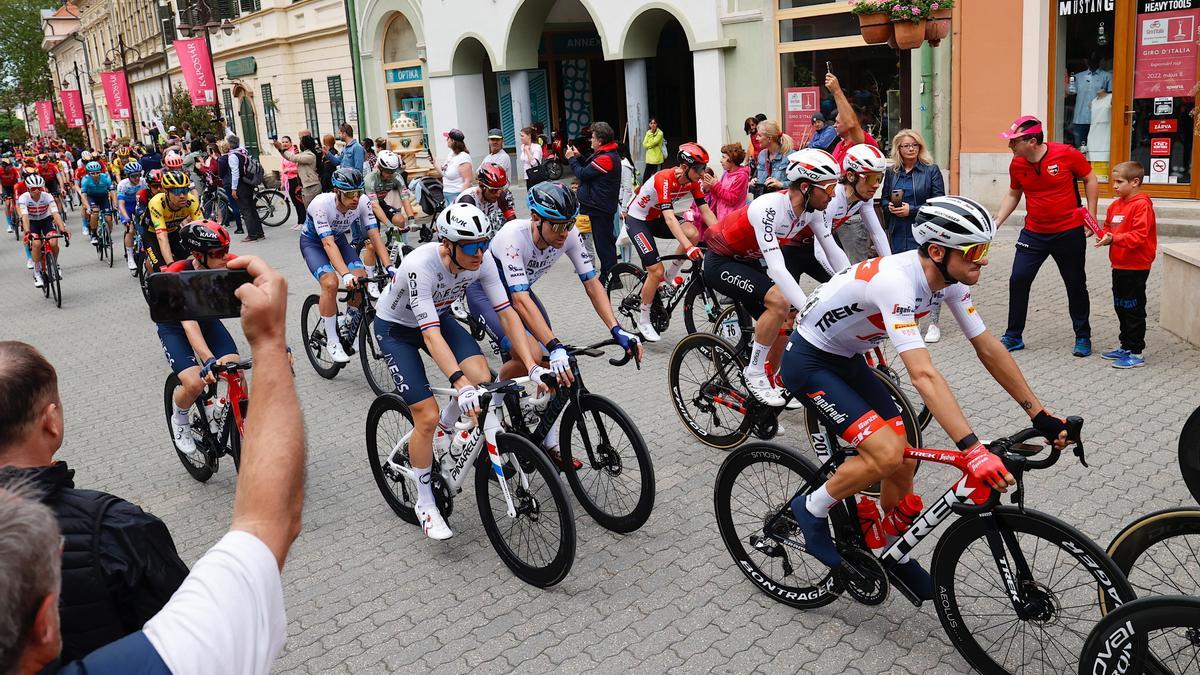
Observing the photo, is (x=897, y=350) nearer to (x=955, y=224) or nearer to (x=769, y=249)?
(x=955, y=224)

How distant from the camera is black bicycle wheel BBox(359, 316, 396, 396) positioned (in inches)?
346

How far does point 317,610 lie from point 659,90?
23.0m

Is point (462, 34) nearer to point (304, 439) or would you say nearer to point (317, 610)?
point (317, 610)

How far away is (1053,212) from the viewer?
7.98 m

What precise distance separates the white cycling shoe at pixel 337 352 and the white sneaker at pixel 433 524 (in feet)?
13.0

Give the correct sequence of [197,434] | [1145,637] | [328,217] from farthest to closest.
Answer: [328,217] < [197,434] < [1145,637]

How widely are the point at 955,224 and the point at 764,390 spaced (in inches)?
Result: 101

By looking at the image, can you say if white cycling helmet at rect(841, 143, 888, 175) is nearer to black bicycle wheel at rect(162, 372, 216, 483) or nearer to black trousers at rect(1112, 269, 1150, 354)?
black trousers at rect(1112, 269, 1150, 354)

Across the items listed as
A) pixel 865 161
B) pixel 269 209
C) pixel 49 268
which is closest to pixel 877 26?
pixel 865 161

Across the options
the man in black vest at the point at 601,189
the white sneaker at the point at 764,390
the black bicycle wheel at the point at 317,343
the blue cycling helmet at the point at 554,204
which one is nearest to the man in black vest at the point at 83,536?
the blue cycling helmet at the point at 554,204

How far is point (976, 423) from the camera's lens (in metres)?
6.73

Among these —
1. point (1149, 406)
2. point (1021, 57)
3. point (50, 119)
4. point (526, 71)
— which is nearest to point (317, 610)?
point (1149, 406)

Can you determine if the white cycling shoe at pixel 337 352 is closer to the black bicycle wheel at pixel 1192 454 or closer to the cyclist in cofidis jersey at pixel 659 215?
the cyclist in cofidis jersey at pixel 659 215

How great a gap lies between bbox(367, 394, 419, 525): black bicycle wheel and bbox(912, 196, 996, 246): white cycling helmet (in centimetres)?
326
